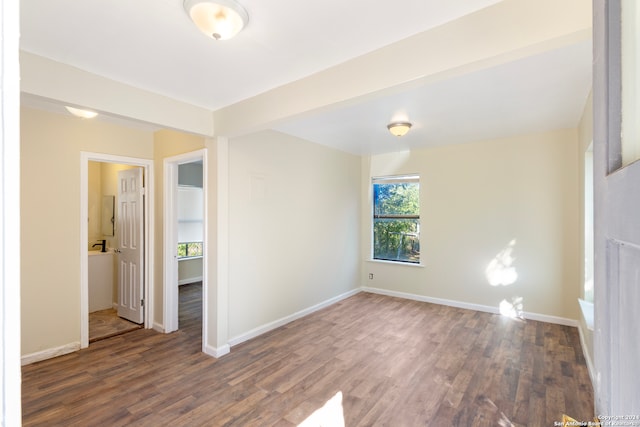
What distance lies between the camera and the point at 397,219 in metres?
5.47

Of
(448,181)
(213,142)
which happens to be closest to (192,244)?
(213,142)

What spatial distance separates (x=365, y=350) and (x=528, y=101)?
3004 millimetres

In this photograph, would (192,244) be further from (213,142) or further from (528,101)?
(528,101)

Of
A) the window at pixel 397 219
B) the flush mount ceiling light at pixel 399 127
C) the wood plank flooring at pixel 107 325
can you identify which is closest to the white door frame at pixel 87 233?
the wood plank flooring at pixel 107 325

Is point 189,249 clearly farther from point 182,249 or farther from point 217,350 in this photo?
point 217,350

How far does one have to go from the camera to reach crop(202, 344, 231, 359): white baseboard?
3.14 metres

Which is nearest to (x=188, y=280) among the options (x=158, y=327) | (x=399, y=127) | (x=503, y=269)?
(x=158, y=327)

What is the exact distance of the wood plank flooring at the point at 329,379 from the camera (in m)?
2.23

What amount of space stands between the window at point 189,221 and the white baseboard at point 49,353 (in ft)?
10.6

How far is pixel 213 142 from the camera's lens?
3209 mm

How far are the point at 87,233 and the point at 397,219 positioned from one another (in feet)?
14.9

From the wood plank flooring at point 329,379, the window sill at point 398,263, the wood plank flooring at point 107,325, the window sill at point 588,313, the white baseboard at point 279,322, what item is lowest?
the wood plank flooring at point 329,379

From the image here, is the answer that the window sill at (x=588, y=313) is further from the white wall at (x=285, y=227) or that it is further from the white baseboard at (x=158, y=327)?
the white baseboard at (x=158, y=327)

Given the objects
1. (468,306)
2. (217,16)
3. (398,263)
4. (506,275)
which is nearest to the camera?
(217,16)
